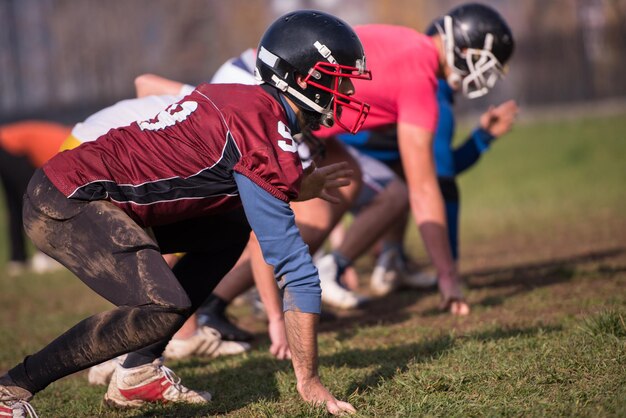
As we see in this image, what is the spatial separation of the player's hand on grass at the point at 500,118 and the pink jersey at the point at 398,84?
3.93ft

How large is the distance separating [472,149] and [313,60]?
11.6 feet

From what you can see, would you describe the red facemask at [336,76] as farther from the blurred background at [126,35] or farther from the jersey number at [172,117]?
the blurred background at [126,35]

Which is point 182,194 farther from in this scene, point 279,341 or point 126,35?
point 126,35

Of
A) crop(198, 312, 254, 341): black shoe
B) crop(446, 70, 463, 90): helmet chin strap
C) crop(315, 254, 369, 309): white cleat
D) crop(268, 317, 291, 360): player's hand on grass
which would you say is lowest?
crop(315, 254, 369, 309): white cleat

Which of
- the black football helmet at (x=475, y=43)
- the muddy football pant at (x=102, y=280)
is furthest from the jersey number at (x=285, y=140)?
the black football helmet at (x=475, y=43)

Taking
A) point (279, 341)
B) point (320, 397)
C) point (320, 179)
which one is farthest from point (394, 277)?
point (320, 397)

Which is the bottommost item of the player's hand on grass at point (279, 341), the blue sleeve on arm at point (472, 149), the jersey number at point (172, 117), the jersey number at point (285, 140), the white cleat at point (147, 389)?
the player's hand on grass at point (279, 341)

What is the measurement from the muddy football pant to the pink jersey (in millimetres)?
2334

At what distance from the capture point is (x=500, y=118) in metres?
6.80

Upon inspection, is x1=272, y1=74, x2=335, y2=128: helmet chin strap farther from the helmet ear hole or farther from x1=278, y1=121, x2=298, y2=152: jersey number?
x1=278, y1=121, x2=298, y2=152: jersey number

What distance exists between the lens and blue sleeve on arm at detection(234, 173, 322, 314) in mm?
3658

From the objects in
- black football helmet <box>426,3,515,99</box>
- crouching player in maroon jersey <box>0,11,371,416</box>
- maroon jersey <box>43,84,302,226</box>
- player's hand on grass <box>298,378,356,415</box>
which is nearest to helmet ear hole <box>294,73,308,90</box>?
crouching player in maroon jersey <box>0,11,371,416</box>

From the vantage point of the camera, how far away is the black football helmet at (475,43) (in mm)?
6027

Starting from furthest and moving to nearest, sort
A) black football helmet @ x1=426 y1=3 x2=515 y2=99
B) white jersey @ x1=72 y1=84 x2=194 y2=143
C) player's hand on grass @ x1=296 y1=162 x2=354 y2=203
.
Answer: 1. black football helmet @ x1=426 y1=3 x2=515 y2=99
2. white jersey @ x1=72 y1=84 x2=194 y2=143
3. player's hand on grass @ x1=296 y1=162 x2=354 y2=203
